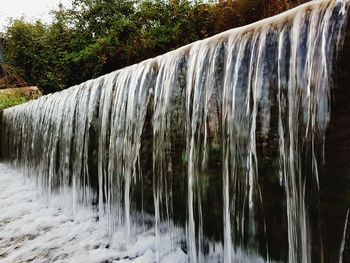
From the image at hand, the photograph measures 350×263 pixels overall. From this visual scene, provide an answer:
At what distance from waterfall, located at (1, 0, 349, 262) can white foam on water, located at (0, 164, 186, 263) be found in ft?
0.36

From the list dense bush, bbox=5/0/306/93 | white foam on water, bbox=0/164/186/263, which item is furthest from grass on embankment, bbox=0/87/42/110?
white foam on water, bbox=0/164/186/263

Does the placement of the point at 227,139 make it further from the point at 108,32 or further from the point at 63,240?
the point at 108,32

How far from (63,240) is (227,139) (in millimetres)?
2108

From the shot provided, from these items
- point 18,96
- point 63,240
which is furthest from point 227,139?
point 18,96

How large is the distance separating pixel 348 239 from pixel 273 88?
0.81 m

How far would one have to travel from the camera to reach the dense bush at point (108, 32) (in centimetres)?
1018

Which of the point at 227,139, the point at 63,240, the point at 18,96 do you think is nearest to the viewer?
the point at 227,139

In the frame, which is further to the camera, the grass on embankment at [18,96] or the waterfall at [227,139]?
the grass on embankment at [18,96]

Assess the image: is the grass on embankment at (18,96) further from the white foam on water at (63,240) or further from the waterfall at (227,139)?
the waterfall at (227,139)

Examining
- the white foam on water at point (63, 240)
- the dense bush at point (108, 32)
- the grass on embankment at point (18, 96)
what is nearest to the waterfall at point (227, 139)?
the white foam on water at point (63, 240)

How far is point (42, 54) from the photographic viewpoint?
16922 mm

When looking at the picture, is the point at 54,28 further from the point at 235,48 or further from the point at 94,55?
the point at 235,48

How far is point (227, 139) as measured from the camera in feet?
7.95

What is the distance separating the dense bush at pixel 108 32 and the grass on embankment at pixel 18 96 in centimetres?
54
